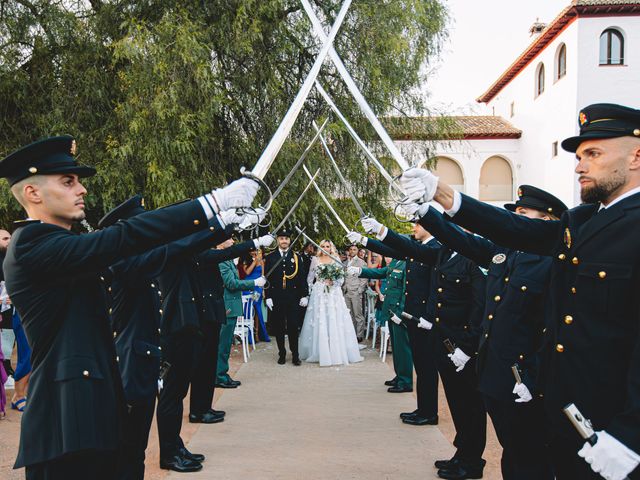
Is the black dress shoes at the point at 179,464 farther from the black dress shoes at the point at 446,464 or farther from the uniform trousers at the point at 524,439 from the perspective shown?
the uniform trousers at the point at 524,439

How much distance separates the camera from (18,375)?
22.1 feet

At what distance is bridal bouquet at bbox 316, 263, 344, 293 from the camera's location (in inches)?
412

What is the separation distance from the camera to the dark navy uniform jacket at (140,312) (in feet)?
11.9

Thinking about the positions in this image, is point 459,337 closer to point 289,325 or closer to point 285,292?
point 289,325

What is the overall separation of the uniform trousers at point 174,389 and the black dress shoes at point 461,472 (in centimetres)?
220

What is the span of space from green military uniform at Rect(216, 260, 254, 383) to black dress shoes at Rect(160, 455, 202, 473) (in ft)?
10.6

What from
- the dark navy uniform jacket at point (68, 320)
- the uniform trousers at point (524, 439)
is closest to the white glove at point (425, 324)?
the uniform trousers at point (524, 439)

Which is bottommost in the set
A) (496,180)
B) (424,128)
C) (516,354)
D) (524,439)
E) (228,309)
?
(524,439)

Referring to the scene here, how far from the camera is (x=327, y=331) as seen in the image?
33.5 ft

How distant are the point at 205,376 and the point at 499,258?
12.7 ft

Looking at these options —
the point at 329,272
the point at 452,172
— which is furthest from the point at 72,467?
the point at 452,172

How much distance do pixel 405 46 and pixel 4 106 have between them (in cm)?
→ 823

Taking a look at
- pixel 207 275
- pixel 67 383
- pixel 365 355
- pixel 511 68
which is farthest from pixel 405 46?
pixel 511 68

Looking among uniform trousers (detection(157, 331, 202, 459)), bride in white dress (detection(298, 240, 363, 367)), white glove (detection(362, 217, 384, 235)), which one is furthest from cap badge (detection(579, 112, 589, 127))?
bride in white dress (detection(298, 240, 363, 367))
